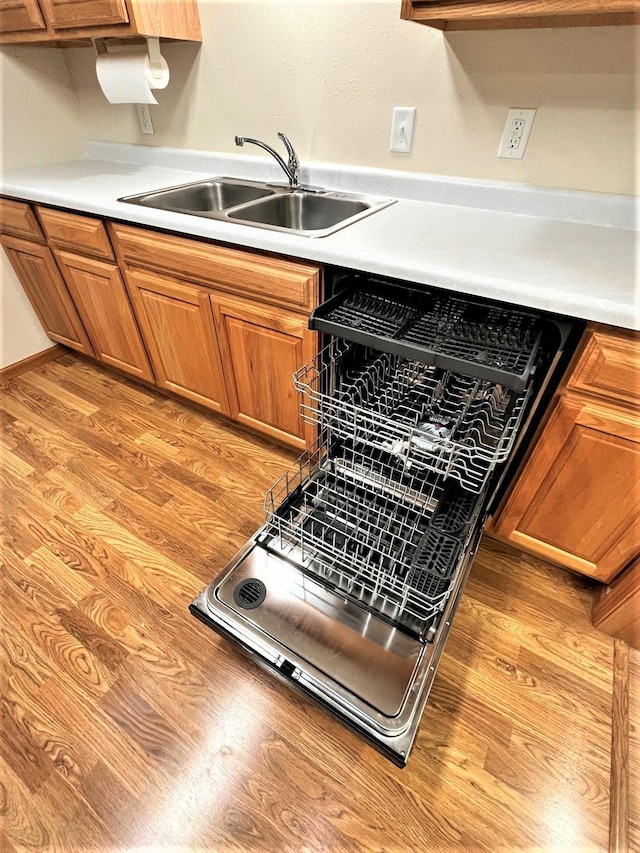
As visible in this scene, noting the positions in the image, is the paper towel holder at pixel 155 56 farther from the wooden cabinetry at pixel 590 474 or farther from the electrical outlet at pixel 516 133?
the wooden cabinetry at pixel 590 474

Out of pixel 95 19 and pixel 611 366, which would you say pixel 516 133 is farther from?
pixel 95 19

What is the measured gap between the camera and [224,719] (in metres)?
0.99

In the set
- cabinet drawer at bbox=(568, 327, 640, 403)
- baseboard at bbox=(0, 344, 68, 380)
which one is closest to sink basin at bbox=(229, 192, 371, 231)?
cabinet drawer at bbox=(568, 327, 640, 403)

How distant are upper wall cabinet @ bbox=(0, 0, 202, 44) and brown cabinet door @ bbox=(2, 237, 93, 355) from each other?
0.73 meters

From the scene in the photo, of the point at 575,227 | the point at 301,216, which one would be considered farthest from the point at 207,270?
the point at 575,227

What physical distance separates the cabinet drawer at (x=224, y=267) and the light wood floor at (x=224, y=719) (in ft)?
2.41

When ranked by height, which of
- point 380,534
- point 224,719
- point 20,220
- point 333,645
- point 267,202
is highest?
point 267,202

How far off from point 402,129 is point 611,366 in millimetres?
1048

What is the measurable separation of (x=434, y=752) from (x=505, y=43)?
5.94ft

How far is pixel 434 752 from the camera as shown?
941 mm

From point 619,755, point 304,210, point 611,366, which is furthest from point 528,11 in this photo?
point 619,755

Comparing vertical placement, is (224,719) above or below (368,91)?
below

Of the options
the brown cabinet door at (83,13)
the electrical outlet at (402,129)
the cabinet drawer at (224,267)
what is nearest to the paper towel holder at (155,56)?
the brown cabinet door at (83,13)

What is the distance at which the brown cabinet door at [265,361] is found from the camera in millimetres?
1233
